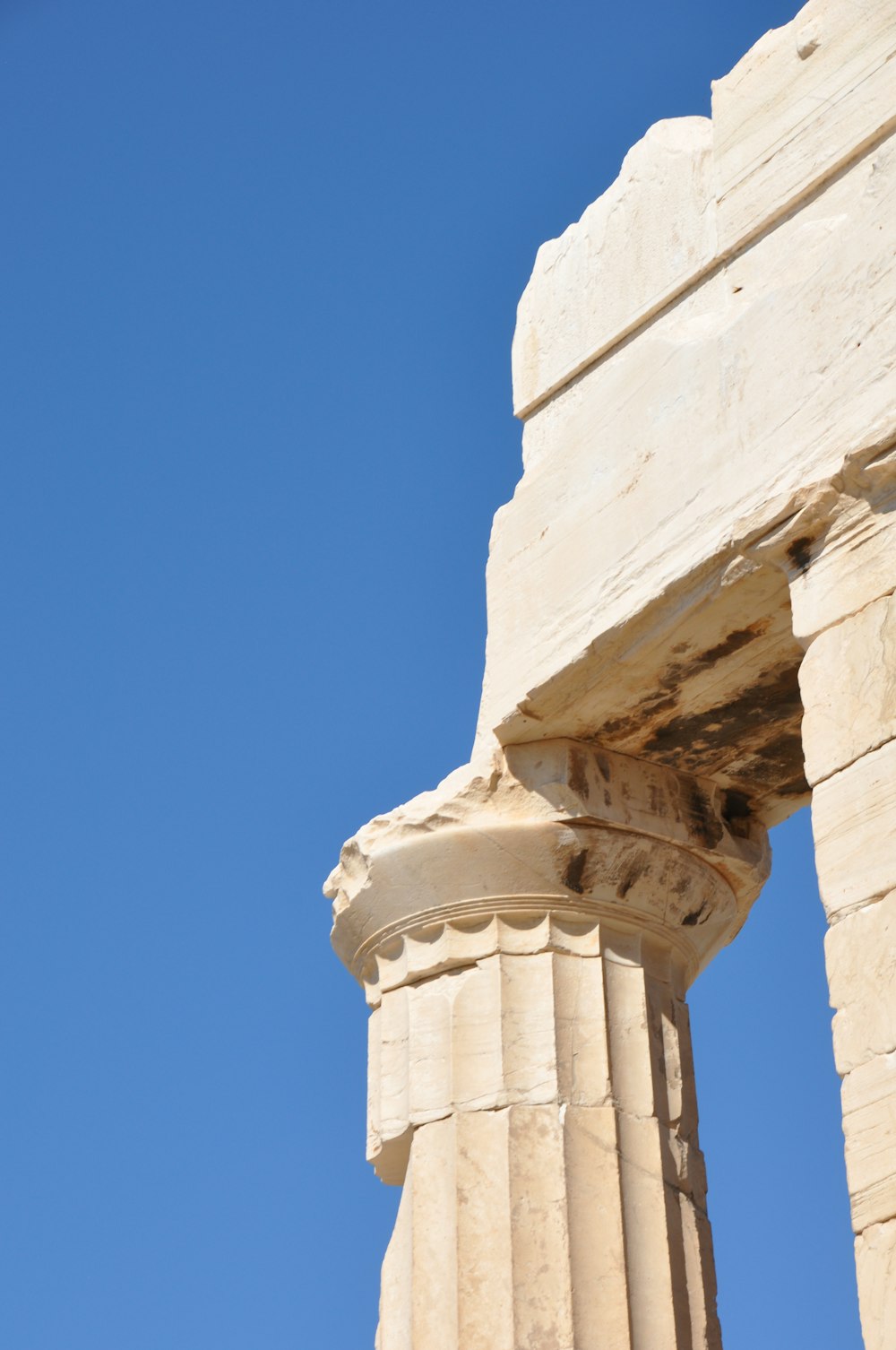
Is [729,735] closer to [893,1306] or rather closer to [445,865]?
[445,865]

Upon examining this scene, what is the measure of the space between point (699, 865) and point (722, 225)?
9.41 feet

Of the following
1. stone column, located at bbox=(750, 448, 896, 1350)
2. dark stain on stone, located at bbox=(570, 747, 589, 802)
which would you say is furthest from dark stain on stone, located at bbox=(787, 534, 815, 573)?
dark stain on stone, located at bbox=(570, 747, 589, 802)

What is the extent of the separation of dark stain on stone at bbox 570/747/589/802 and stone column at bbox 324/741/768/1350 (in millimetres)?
11

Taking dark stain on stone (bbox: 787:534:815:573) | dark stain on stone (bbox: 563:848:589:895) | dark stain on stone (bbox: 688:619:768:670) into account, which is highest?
dark stain on stone (bbox: 688:619:768:670)

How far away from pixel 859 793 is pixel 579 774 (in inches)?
90.4

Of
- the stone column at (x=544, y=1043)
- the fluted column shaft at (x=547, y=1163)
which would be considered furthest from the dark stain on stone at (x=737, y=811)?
the fluted column shaft at (x=547, y=1163)

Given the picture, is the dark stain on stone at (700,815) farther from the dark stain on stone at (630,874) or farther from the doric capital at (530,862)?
the dark stain on stone at (630,874)

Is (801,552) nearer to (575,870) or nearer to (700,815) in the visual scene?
(575,870)

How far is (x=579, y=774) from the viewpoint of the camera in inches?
364

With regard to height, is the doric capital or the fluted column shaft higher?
the doric capital

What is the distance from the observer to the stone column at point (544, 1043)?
8.46 meters

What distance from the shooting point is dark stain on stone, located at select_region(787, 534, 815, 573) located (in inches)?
304

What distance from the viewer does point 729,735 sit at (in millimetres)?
9336

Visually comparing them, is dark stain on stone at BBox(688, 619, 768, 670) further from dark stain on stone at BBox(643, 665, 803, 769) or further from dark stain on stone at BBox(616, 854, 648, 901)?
dark stain on stone at BBox(616, 854, 648, 901)
